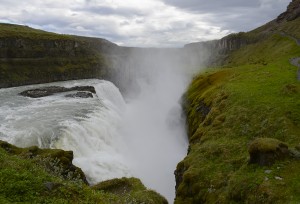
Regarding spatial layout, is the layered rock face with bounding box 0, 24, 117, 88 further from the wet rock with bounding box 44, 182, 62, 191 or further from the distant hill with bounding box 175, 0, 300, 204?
the wet rock with bounding box 44, 182, 62, 191

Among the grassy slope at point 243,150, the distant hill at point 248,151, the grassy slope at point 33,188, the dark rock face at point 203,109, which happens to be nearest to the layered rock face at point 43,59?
the dark rock face at point 203,109

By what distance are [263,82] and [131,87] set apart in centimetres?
11535

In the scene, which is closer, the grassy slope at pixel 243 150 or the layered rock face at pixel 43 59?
the grassy slope at pixel 243 150

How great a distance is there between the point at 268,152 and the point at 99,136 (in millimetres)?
27806

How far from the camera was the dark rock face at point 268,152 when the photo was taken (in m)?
19.6

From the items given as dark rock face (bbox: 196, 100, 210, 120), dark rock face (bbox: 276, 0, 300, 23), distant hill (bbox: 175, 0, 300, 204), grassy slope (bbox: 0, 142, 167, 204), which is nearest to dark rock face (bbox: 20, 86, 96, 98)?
dark rock face (bbox: 196, 100, 210, 120)

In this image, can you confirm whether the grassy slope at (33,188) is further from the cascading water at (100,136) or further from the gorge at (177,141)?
the cascading water at (100,136)

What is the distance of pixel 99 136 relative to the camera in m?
43.7

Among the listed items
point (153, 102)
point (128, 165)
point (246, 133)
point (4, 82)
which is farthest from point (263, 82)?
point (4, 82)

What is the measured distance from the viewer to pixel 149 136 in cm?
5938

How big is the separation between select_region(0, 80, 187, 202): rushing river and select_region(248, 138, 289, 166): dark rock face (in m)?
16.5

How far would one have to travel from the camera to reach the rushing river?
36.1m

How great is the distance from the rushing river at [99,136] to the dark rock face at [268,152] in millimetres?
16479

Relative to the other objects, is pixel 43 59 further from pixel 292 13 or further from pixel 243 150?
pixel 243 150
